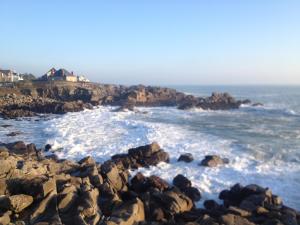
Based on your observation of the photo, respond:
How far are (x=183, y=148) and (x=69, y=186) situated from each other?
12.8 meters

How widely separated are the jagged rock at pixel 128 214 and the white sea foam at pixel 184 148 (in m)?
3.98

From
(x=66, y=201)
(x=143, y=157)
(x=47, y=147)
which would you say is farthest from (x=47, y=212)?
(x=47, y=147)

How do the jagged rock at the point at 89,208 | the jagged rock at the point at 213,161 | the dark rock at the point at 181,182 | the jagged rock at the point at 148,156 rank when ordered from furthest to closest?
the jagged rock at the point at 148,156 → the jagged rock at the point at 213,161 → the dark rock at the point at 181,182 → the jagged rock at the point at 89,208

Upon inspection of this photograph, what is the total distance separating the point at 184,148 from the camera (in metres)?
23.8

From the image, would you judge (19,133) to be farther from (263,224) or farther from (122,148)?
(263,224)

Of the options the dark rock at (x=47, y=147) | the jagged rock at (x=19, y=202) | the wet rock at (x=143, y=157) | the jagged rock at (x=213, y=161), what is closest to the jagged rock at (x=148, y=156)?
the wet rock at (x=143, y=157)

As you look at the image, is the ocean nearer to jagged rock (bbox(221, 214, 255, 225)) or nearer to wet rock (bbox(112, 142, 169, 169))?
wet rock (bbox(112, 142, 169, 169))

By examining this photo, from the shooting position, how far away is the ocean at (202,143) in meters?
17.6

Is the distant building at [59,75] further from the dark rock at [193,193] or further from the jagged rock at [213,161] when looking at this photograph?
the dark rock at [193,193]

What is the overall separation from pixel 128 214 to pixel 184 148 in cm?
1351

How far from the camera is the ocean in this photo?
17645 mm

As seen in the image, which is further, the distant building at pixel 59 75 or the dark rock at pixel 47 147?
the distant building at pixel 59 75

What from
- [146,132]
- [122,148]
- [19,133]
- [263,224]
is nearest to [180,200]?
[263,224]

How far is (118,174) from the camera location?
15.2 meters
